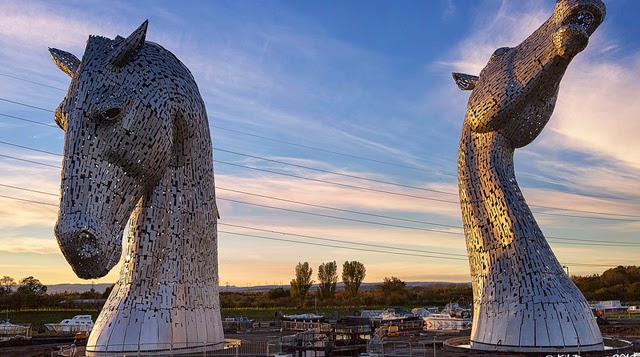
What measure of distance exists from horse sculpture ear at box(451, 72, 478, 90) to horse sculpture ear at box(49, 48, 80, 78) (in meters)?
9.71

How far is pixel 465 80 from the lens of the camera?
50.2 ft

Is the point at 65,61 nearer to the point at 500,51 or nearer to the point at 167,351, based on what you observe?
the point at 167,351

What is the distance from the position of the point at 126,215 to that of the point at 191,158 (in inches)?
101

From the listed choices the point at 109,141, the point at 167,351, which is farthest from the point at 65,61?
the point at 167,351

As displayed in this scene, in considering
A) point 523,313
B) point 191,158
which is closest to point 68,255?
point 191,158

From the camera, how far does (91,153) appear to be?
1048cm

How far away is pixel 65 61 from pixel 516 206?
11.1m

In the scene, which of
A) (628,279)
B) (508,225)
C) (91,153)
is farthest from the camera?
(628,279)

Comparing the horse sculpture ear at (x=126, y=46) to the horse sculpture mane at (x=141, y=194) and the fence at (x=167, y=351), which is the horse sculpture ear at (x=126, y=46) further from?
the fence at (x=167, y=351)

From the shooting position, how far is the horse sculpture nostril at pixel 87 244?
973cm

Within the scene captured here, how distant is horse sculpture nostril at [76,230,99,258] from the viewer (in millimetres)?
9727

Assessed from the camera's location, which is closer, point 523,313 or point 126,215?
point 126,215

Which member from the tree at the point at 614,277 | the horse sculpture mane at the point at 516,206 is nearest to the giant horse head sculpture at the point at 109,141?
the horse sculpture mane at the point at 516,206

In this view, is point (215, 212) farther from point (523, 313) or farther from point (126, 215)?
point (523, 313)
